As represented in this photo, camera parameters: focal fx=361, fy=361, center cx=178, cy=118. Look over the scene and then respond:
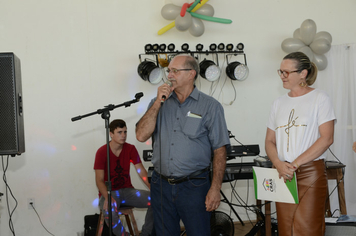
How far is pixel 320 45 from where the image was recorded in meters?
4.40

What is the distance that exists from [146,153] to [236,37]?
212 cm

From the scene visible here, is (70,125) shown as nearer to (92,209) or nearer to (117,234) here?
(92,209)

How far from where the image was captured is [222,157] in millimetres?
2447

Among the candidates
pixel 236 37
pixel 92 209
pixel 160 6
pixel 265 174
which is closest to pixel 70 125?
pixel 92 209

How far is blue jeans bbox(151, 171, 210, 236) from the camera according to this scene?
2326 millimetres

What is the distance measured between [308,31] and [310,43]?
20 cm

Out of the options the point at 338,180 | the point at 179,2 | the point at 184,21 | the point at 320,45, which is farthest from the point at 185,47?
the point at 338,180

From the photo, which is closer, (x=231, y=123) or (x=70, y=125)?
(x=70, y=125)

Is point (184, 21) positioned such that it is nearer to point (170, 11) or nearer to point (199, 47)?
point (170, 11)

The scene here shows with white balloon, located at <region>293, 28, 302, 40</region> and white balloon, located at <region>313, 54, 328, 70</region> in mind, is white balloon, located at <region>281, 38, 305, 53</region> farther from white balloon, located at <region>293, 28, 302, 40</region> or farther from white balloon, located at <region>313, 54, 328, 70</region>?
white balloon, located at <region>313, 54, 328, 70</region>

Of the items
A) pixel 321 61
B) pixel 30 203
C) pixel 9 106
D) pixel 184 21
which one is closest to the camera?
pixel 9 106

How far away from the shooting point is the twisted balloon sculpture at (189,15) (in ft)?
13.7

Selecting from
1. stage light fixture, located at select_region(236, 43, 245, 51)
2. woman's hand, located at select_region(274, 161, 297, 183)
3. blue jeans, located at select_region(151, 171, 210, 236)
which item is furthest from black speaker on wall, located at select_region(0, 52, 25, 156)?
stage light fixture, located at select_region(236, 43, 245, 51)

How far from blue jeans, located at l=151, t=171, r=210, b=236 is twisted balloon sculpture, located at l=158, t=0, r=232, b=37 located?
230cm
